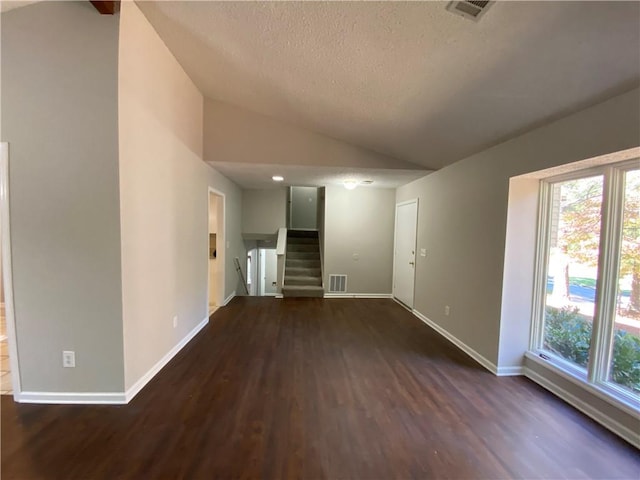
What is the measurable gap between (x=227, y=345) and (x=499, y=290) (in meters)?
3.08

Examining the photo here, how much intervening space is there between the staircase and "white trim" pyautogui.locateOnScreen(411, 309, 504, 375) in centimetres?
222

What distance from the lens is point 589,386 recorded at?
86.5 inches

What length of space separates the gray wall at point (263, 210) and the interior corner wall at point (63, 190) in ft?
14.1

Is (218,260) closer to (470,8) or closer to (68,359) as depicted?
(68,359)

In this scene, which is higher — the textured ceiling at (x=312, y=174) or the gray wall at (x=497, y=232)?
the textured ceiling at (x=312, y=174)

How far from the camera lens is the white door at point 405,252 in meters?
4.88

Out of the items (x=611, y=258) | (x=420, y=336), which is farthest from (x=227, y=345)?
(x=611, y=258)

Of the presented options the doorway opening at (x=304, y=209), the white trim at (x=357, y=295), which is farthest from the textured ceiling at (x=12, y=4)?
the doorway opening at (x=304, y=209)

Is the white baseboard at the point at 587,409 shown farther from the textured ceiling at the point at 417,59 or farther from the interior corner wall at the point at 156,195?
the interior corner wall at the point at 156,195

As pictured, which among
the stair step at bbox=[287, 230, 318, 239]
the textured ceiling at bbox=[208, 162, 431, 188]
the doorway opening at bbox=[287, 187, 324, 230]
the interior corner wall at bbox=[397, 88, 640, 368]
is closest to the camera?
the interior corner wall at bbox=[397, 88, 640, 368]

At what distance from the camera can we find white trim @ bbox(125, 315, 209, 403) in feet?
7.36

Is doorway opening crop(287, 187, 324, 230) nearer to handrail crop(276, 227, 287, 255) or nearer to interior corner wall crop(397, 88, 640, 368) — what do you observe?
handrail crop(276, 227, 287, 255)

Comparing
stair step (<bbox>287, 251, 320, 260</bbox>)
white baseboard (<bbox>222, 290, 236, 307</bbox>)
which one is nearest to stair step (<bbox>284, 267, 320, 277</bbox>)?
stair step (<bbox>287, 251, 320, 260</bbox>)

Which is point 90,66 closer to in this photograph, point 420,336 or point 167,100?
point 167,100
